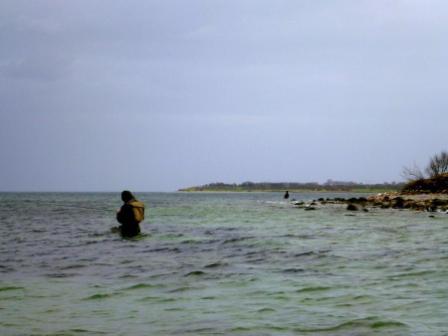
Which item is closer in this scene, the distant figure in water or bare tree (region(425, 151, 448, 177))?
the distant figure in water

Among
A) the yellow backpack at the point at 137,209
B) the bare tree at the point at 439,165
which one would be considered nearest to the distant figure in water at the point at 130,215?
the yellow backpack at the point at 137,209

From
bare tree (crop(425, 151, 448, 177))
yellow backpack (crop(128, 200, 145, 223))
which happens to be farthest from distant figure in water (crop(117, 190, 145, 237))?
bare tree (crop(425, 151, 448, 177))

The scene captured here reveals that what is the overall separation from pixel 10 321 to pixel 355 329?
504 cm

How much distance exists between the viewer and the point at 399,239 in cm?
1973

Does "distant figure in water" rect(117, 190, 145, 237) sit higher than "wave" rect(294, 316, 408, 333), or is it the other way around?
"distant figure in water" rect(117, 190, 145, 237)

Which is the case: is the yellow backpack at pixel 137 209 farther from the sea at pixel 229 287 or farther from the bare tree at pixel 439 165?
the bare tree at pixel 439 165

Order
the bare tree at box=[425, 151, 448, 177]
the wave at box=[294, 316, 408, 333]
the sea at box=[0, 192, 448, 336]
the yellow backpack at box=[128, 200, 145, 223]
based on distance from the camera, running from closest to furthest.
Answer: the wave at box=[294, 316, 408, 333], the sea at box=[0, 192, 448, 336], the yellow backpack at box=[128, 200, 145, 223], the bare tree at box=[425, 151, 448, 177]

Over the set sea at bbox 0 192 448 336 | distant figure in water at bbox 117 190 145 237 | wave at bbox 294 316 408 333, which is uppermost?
distant figure in water at bbox 117 190 145 237

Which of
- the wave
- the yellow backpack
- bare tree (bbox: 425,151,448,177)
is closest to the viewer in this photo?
the wave

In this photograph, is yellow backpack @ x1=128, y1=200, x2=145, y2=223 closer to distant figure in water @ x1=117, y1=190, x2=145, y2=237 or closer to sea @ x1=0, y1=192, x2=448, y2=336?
distant figure in water @ x1=117, y1=190, x2=145, y2=237

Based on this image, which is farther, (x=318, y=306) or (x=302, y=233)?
(x=302, y=233)

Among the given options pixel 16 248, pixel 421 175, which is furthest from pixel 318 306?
pixel 421 175

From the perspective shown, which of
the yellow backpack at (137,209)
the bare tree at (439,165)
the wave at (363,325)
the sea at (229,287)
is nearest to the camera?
the wave at (363,325)

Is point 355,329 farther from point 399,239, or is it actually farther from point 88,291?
point 399,239
